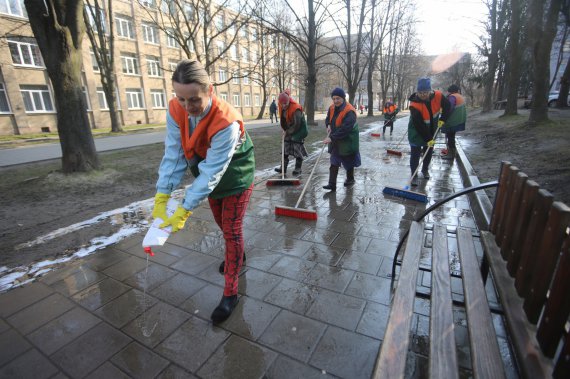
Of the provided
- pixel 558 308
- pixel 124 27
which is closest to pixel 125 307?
pixel 558 308

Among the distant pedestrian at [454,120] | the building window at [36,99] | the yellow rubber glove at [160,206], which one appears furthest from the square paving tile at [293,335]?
the building window at [36,99]

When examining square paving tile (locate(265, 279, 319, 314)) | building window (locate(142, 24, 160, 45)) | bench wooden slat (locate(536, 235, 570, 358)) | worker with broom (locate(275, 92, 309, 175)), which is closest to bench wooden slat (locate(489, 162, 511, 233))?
bench wooden slat (locate(536, 235, 570, 358))

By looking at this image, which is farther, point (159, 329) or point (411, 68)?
point (411, 68)

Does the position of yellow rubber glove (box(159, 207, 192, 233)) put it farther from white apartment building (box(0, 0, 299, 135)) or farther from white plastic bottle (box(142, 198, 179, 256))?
white apartment building (box(0, 0, 299, 135))

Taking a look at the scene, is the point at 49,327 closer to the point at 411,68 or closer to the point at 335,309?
the point at 335,309

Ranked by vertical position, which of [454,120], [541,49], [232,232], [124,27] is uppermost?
[124,27]

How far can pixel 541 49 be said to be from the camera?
34.1ft

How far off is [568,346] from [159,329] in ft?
7.70

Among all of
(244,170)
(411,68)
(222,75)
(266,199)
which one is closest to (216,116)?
(244,170)

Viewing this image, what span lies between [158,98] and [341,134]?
28555mm

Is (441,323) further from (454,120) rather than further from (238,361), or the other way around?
(454,120)

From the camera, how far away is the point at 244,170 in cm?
239

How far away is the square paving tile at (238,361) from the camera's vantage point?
1.94m

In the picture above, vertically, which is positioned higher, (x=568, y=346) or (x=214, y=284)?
(x=568, y=346)
